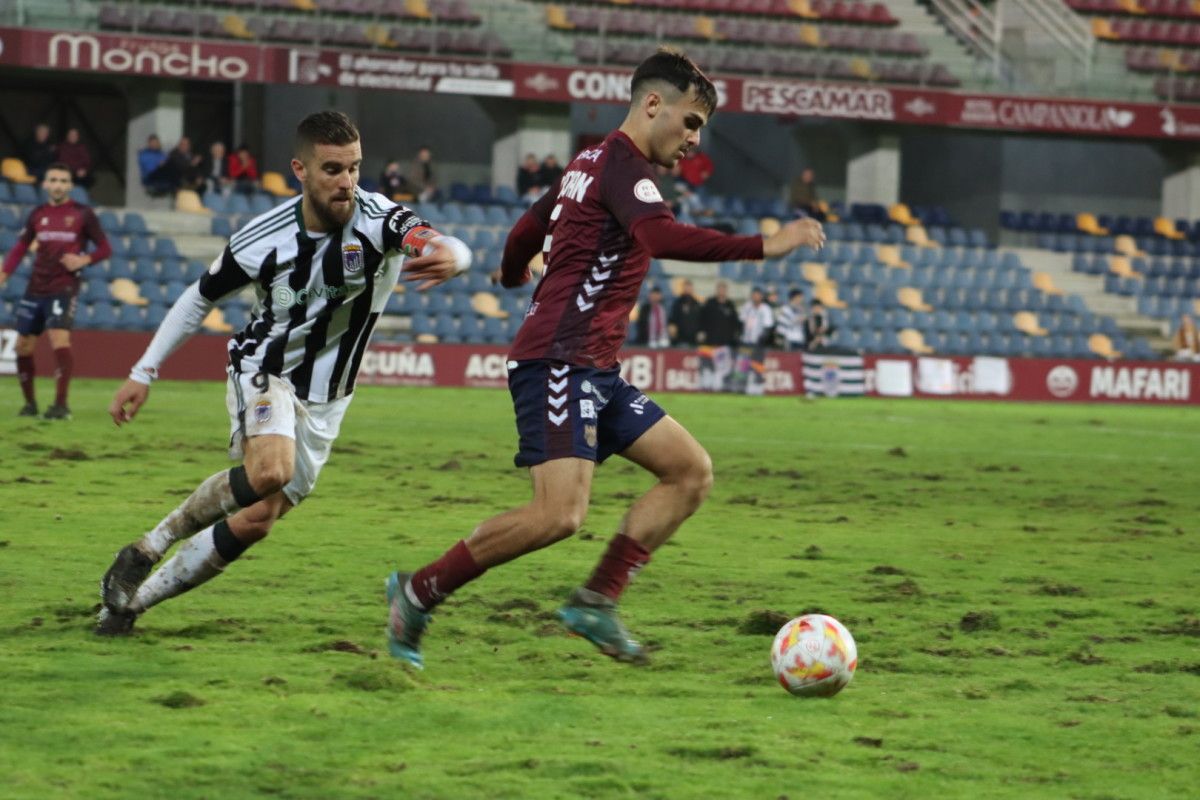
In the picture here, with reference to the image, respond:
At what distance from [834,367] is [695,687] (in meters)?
22.1

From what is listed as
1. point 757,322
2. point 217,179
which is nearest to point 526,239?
point 757,322

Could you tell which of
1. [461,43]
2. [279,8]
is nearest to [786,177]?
[461,43]

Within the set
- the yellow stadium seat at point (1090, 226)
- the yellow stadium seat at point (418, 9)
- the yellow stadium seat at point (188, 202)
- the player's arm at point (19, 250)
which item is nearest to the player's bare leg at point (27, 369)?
the player's arm at point (19, 250)

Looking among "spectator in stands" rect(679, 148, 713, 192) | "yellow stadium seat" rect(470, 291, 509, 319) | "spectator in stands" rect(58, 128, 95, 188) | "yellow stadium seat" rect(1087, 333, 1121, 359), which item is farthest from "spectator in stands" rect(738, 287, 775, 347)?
"spectator in stands" rect(58, 128, 95, 188)

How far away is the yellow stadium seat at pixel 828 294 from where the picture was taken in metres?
31.1

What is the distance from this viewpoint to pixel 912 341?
1215 inches

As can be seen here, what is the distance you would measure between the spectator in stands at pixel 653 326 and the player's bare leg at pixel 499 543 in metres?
21.0

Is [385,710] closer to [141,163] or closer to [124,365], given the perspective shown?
[124,365]

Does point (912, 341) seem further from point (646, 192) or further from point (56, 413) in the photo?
point (646, 192)

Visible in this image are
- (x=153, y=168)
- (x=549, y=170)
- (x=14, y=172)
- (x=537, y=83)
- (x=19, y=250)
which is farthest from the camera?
(x=537, y=83)

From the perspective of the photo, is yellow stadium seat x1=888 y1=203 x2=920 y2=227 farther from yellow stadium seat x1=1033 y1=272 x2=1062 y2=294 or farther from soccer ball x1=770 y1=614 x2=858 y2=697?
soccer ball x1=770 y1=614 x2=858 y2=697

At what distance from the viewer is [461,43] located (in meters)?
30.3

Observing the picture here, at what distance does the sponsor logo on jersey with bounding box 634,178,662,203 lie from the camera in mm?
5492

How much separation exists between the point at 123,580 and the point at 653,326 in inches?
840
